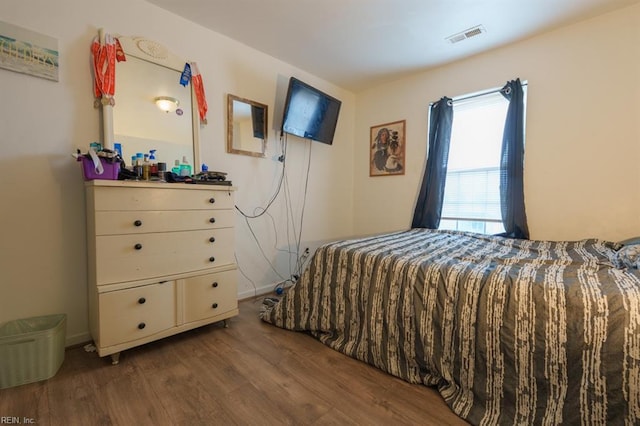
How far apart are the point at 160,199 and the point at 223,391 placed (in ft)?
3.72

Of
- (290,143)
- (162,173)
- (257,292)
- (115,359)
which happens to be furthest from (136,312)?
(290,143)

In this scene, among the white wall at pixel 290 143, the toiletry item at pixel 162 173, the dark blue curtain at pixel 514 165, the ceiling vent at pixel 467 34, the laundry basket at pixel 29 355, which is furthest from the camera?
the dark blue curtain at pixel 514 165

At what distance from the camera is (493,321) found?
1.21 m

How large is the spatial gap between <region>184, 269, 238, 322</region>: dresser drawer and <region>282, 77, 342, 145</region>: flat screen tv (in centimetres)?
149

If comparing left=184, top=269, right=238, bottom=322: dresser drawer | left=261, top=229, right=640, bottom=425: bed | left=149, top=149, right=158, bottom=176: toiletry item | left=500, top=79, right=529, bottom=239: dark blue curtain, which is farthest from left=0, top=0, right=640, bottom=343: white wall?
left=261, top=229, right=640, bottom=425: bed

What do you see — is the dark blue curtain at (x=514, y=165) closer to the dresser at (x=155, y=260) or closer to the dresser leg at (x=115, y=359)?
the dresser at (x=155, y=260)

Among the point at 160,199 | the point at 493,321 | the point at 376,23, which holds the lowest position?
the point at 493,321

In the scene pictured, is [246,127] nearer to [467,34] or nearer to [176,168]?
[176,168]

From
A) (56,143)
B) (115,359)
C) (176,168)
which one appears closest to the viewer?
(115,359)

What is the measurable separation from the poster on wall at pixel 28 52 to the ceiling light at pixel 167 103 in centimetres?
55

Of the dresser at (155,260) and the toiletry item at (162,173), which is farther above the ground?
the toiletry item at (162,173)

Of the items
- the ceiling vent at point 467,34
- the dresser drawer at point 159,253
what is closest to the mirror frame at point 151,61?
the dresser drawer at point 159,253

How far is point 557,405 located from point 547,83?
251cm

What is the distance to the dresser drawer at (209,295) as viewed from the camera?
182 cm
